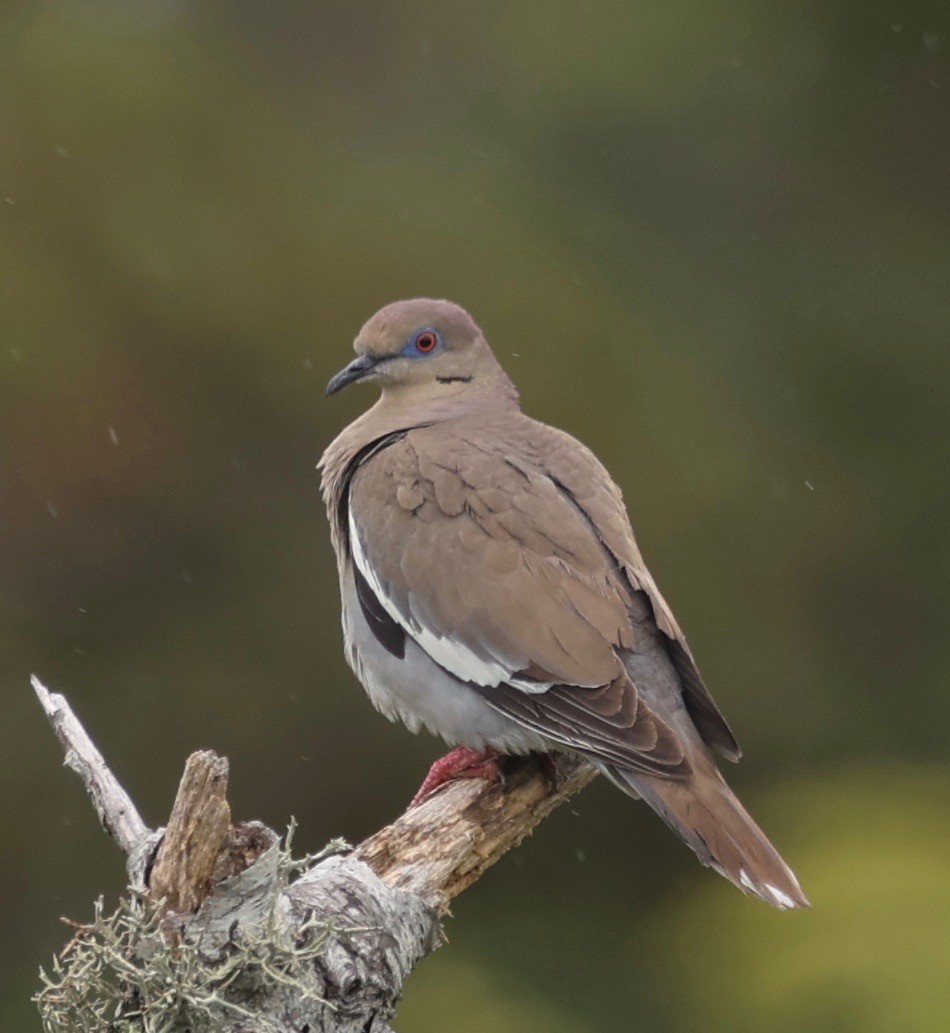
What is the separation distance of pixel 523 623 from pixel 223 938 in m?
1.03

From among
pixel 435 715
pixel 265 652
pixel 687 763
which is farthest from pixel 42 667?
pixel 687 763

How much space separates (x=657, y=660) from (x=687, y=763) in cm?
30

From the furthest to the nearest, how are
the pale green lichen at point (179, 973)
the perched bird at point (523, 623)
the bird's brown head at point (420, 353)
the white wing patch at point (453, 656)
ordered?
the bird's brown head at point (420, 353)
the white wing patch at point (453, 656)
the perched bird at point (523, 623)
the pale green lichen at point (179, 973)

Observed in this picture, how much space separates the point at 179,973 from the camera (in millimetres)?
2359

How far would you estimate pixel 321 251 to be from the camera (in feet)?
19.0

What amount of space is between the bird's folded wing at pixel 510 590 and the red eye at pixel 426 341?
0.41m

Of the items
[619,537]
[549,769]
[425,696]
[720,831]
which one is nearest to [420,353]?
[619,537]

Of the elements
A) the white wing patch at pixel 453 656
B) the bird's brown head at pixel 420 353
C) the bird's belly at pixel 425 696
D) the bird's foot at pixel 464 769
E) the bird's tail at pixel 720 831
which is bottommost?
the bird's tail at pixel 720 831

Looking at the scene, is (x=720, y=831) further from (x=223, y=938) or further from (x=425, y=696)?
(x=223, y=938)

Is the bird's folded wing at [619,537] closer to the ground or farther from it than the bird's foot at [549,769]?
farther from it

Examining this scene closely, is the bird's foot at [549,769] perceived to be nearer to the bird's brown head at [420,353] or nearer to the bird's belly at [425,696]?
the bird's belly at [425,696]

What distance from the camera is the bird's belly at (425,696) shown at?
3299 mm

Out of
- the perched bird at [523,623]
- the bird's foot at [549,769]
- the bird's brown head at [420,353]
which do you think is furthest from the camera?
the bird's brown head at [420,353]

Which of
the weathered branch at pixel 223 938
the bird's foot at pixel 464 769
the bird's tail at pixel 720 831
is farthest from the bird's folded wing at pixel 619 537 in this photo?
the weathered branch at pixel 223 938
